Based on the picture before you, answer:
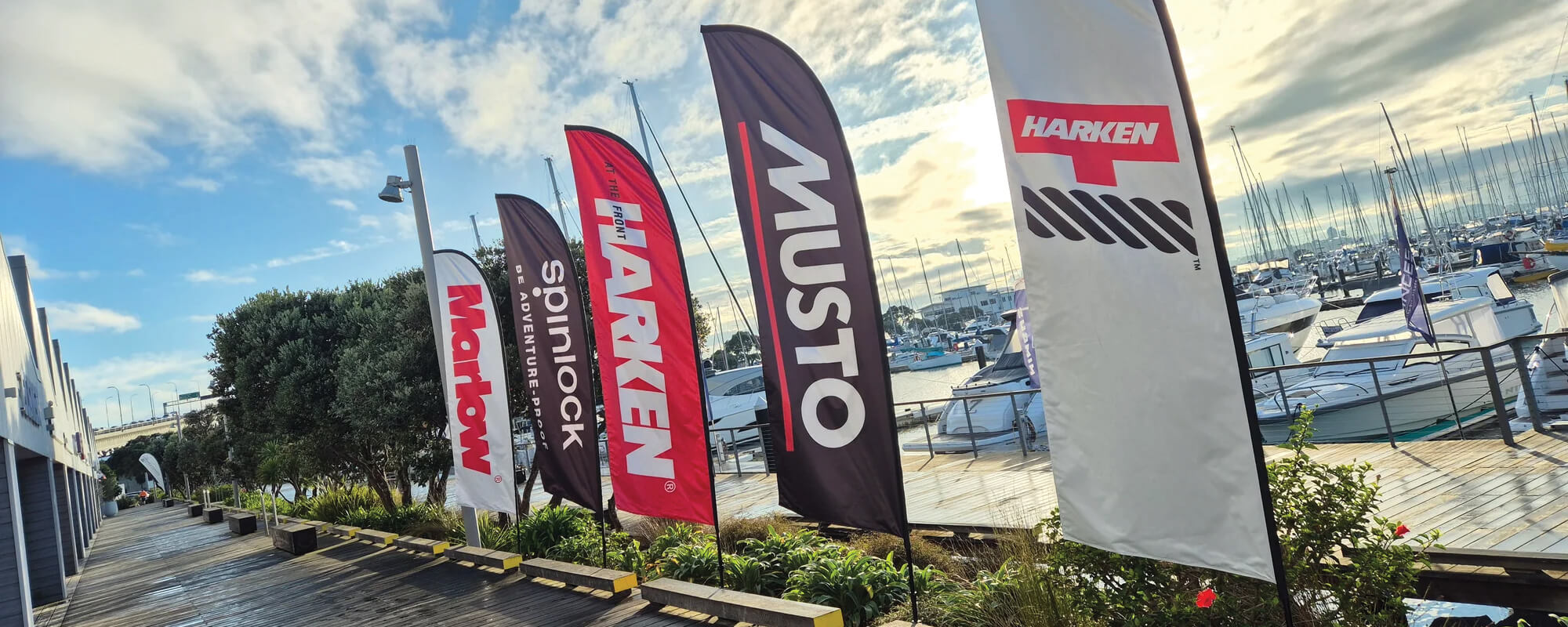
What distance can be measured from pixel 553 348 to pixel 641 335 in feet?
7.05

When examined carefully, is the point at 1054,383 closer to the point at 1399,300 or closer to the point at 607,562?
the point at 607,562

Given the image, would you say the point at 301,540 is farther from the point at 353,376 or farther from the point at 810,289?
the point at 810,289

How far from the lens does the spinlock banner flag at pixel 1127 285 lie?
3.11 meters

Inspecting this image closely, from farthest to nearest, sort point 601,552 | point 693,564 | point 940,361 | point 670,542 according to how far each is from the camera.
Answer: point 940,361
point 601,552
point 670,542
point 693,564

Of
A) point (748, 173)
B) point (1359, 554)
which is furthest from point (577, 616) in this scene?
point (1359, 554)

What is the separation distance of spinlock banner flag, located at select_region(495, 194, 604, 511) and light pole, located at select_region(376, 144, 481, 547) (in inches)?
63.6

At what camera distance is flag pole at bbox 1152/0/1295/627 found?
3.01 m

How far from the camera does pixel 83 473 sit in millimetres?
31031

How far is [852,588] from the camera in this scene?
5770 mm

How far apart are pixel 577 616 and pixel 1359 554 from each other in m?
5.70

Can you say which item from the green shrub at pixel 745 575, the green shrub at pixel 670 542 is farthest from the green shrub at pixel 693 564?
the green shrub at pixel 670 542

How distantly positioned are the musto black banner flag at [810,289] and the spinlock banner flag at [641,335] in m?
1.72

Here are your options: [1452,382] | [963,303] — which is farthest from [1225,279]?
[963,303]

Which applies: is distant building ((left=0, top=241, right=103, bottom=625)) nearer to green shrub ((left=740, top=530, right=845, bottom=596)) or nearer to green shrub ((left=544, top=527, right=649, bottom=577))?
green shrub ((left=544, top=527, right=649, bottom=577))
